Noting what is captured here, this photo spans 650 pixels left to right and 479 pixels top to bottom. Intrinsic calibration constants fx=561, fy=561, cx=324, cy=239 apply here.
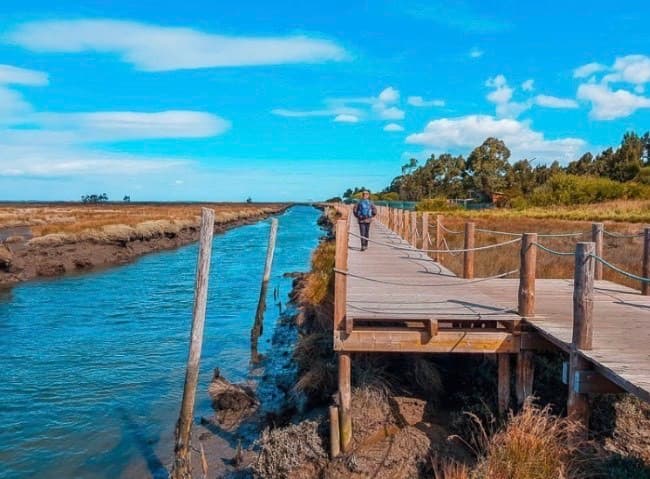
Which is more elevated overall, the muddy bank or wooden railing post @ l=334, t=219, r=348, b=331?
wooden railing post @ l=334, t=219, r=348, b=331

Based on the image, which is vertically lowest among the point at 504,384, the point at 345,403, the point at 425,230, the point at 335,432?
the point at 335,432

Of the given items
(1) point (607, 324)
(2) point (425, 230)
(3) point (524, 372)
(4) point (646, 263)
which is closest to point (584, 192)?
(2) point (425, 230)

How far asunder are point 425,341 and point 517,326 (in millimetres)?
1118

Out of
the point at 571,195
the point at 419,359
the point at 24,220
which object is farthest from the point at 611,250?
the point at 24,220

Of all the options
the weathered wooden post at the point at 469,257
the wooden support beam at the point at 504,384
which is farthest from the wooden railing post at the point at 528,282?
the weathered wooden post at the point at 469,257

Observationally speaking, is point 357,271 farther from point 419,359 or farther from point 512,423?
point 512,423

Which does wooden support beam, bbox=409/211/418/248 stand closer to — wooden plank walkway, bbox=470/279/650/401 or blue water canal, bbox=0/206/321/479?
blue water canal, bbox=0/206/321/479

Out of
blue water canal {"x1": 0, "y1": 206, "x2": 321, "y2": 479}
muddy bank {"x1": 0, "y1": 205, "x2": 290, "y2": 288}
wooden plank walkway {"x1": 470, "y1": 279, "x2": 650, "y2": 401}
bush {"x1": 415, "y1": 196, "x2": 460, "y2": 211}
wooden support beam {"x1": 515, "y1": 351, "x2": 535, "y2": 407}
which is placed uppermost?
bush {"x1": 415, "y1": 196, "x2": 460, "y2": 211}

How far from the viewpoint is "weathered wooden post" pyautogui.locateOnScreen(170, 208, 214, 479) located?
7.28 metres

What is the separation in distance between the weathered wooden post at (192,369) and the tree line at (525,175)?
52569 millimetres

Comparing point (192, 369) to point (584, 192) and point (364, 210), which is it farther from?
point (584, 192)

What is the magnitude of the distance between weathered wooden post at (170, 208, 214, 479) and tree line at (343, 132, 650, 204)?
172ft

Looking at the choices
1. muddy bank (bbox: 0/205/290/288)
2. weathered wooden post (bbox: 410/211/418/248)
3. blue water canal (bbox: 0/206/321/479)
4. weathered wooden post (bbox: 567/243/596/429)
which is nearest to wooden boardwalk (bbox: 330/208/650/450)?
weathered wooden post (bbox: 567/243/596/429)

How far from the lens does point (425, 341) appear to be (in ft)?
21.5
